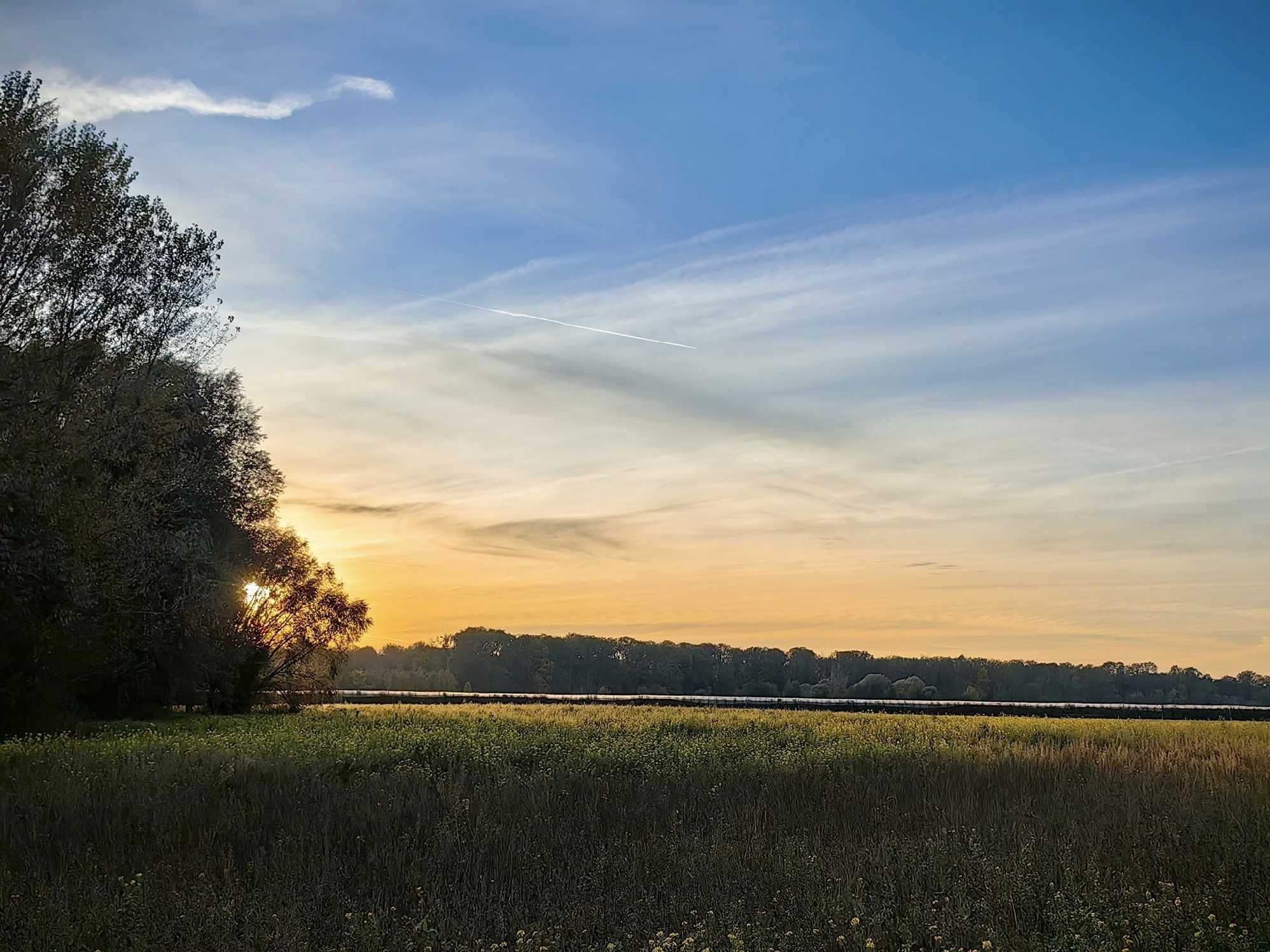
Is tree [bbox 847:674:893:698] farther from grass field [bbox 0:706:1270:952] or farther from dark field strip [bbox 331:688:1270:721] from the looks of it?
grass field [bbox 0:706:1270:952]

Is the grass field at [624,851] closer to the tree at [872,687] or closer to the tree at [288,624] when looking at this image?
the tree at [288,624]

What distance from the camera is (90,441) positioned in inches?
864

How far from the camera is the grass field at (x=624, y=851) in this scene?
8.72 m

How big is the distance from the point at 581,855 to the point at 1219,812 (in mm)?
8731

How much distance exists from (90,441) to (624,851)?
16.0 metres

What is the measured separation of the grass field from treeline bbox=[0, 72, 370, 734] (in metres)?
5.01

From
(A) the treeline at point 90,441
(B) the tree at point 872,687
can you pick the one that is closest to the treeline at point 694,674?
(B) the tree at point 872,687

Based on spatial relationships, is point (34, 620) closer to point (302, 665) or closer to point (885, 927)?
point (302, 665)

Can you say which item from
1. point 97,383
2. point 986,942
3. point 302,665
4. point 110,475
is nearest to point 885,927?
point 986,942

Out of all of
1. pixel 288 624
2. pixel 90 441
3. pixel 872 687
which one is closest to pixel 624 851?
pixel 90 441

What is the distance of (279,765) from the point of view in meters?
18.6

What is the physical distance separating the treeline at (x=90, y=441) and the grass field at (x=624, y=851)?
5008mm

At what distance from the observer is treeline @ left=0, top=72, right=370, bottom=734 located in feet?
70.0

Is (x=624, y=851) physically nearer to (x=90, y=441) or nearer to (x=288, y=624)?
(x=90, y=441)
